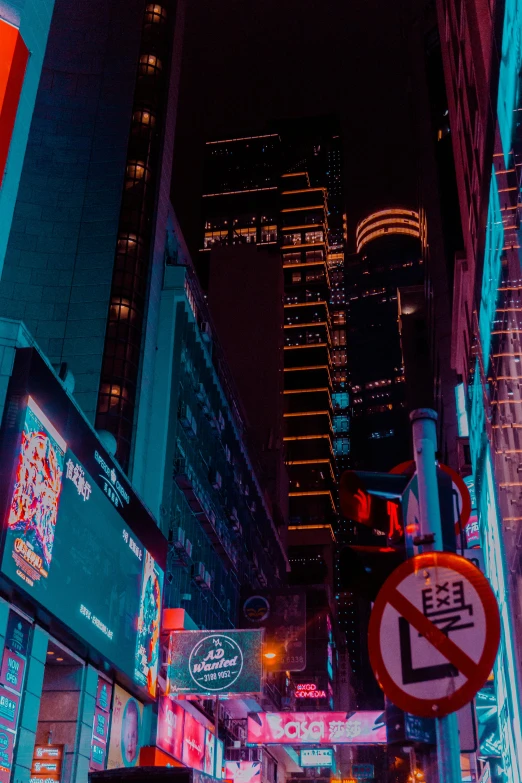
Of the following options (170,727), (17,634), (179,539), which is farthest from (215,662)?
(17,634)

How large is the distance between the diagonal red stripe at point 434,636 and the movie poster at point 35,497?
14.6m

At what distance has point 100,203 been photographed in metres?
36.3

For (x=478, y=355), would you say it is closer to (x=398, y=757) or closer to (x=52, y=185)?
(x=52, y=185)

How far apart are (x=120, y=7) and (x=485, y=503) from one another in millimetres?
31301

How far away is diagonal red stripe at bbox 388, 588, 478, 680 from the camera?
345cm

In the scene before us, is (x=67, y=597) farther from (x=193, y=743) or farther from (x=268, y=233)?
(x=268, y=233)

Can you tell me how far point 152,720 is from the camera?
27641mm

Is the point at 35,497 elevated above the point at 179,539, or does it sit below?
below

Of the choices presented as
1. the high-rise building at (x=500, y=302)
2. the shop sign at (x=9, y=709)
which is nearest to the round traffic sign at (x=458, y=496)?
the high-rise building at (x=500, y=302)

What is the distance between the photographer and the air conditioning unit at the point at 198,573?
35.6 metres

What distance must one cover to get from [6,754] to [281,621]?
23.2 m

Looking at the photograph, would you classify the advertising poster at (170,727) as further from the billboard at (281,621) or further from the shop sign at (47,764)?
the shop sign at (47,764)

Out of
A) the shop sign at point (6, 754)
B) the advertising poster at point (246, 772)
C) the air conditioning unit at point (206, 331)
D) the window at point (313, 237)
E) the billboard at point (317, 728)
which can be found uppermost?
the window at point (313, 237)

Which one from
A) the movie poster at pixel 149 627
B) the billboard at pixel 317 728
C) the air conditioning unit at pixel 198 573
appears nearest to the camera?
the movie poster at pixel 149 627
